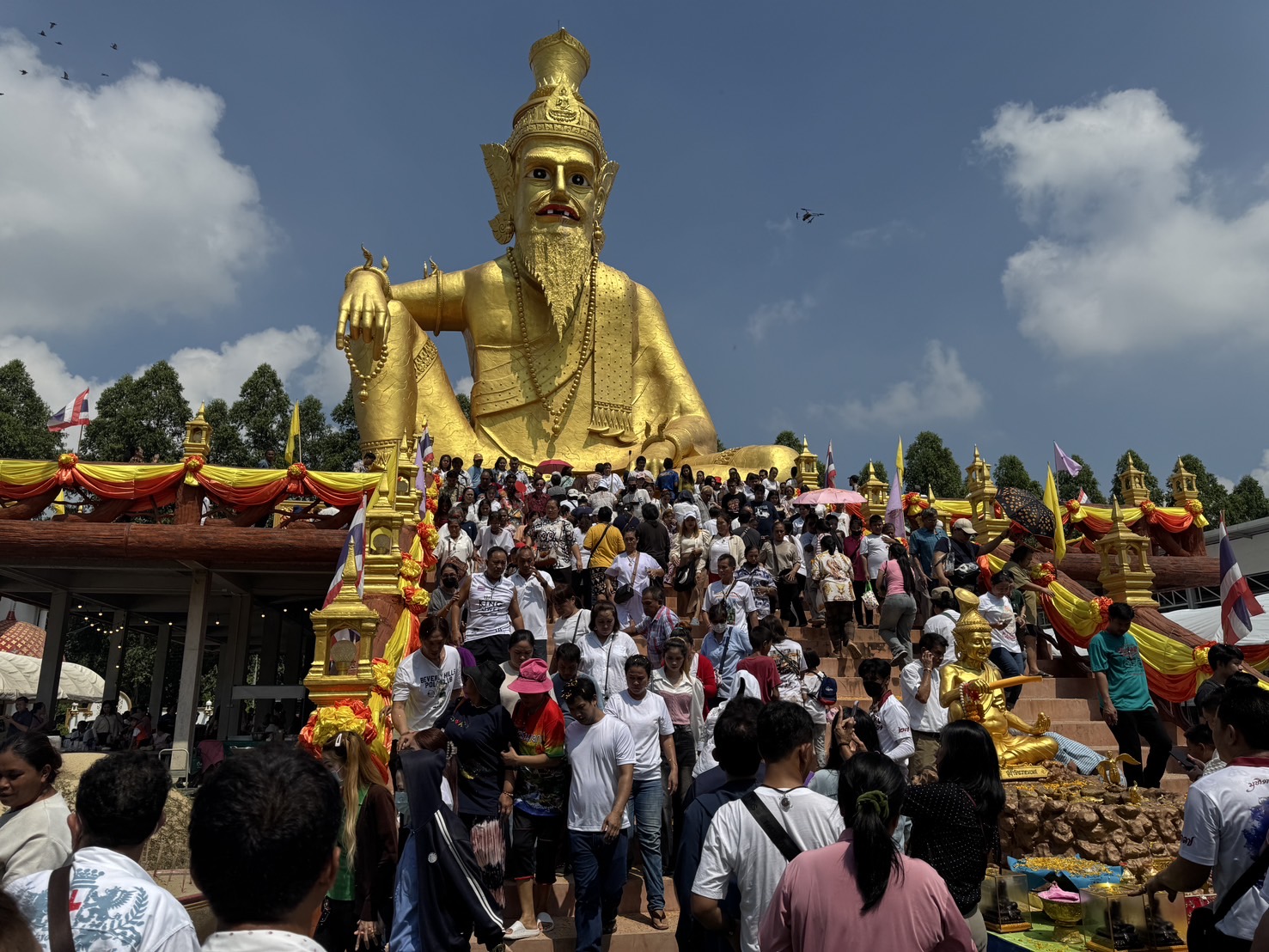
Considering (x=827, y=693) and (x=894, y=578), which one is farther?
(x=894, y=578)

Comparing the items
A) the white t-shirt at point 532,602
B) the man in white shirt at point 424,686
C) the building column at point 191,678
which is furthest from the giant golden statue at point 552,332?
the man in white shirt at point 424,686

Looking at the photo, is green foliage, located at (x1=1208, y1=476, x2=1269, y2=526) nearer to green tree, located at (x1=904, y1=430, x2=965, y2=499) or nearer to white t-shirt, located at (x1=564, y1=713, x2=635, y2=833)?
green tree, located at (x1=904, y1=430, x2=965, y2=499)

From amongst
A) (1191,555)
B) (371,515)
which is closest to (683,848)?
(371,515)

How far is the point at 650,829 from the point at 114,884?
349cm

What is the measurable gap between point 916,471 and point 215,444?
2432 cm

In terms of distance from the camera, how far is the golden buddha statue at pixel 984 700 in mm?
5902

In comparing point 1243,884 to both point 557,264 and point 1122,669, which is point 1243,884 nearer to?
point 1122,669

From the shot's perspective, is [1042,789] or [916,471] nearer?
[1042,789]

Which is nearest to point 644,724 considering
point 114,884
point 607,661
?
point 607,661

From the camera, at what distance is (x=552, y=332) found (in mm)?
19703

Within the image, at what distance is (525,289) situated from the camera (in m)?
19.7

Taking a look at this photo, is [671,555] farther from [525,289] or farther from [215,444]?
[215,444]

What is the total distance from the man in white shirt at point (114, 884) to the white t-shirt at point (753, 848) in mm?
1469

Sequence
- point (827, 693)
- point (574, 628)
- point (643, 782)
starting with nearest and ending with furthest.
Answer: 1. point (643, 782)
2. point (827, 693)
3. point (574, 628)
